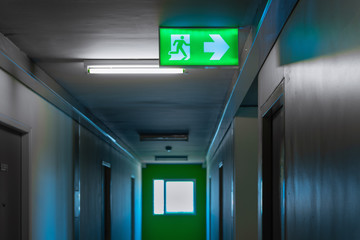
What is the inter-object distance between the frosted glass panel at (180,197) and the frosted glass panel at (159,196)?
0.65 ft

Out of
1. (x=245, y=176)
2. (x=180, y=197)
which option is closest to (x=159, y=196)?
(x=180, y=197)

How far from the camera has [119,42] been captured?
399cm

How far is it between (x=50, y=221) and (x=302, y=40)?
3.70 metres

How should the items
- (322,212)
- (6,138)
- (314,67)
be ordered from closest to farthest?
(322,212) → (314,67) → (6,138)

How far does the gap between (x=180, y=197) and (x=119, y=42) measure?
14909mm

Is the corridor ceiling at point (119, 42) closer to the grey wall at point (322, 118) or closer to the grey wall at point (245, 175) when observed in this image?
the grey wall at point (245, 175)

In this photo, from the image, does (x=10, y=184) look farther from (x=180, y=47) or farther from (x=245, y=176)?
(x=245, y=176)

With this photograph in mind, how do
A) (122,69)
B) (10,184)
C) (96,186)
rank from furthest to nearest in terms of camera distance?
(96,186) < (122,69) < (10,184)

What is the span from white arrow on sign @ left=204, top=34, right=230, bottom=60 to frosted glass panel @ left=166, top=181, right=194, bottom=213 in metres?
15.2

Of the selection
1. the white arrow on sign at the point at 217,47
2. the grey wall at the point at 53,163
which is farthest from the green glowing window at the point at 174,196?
the white arrow on sign at the point at 217,47

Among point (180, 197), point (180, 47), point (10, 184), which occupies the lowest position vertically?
point (180, 197)

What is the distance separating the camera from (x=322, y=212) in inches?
69.5

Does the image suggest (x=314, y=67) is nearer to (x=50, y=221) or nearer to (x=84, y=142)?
(x=50, y=221)

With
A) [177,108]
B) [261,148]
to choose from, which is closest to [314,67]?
[261,148]
